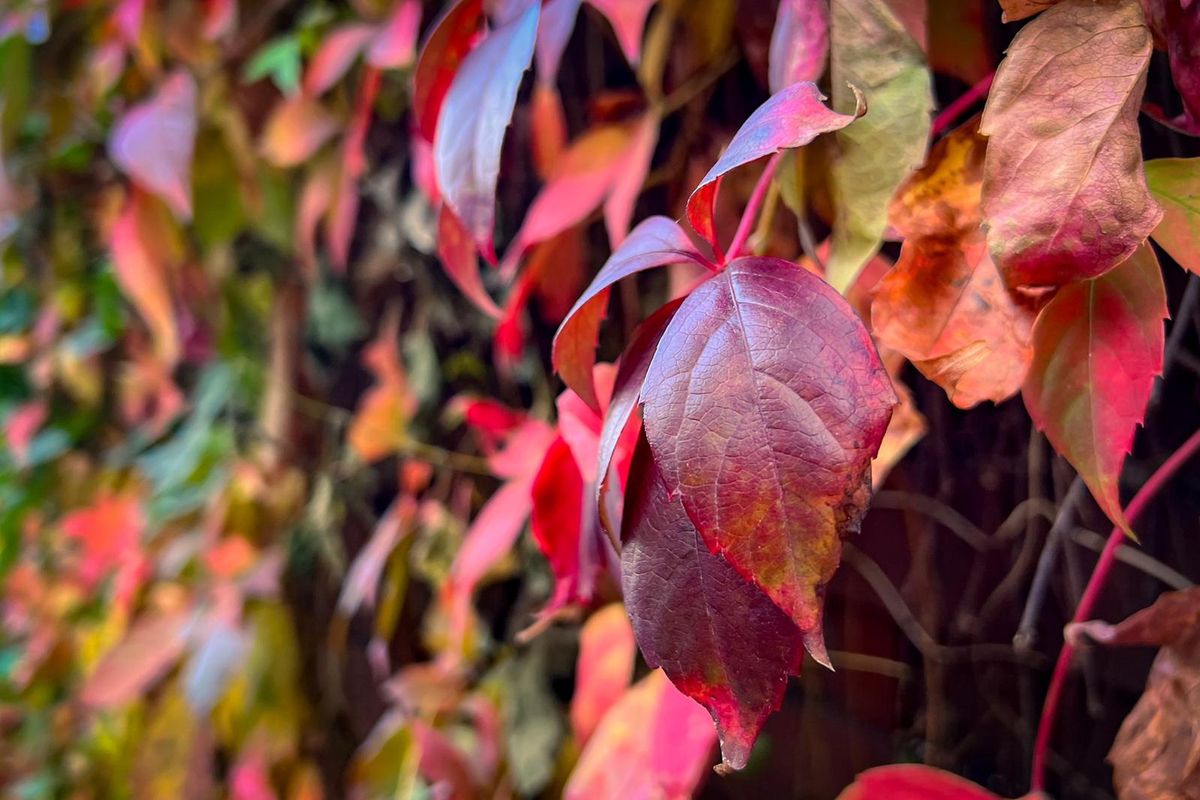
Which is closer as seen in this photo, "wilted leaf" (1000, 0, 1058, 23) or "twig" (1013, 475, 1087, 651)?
"wilted leaf" (1000, 0, 1058, 23)

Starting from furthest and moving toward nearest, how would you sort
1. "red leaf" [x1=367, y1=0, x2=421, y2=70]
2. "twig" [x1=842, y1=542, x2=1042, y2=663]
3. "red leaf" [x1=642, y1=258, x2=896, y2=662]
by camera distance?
"red leaf" [x1=367, y1=0, x2=421, y2=70] → "twig" [x1=842, y1=542, x2=1042, y2=663] → "red leaf" [x1=642, y1=258, x2=896, y2=662]

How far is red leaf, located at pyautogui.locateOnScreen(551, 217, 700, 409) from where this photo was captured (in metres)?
0.26

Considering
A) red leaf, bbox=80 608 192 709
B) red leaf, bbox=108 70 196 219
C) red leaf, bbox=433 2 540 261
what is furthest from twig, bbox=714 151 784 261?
red leaf, bbox=80 608 192 709

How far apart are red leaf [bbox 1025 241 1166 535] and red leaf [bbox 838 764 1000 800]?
13 centimetres

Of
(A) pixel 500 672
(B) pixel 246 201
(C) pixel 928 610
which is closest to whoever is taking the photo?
(C) pixel 928 610

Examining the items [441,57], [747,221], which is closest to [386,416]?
[441,57]

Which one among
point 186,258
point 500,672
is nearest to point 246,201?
point 186,258

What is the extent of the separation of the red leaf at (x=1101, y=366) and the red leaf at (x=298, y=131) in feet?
2.09

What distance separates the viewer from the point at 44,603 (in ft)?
3.43

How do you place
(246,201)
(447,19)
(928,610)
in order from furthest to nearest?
(246,201)
(928,610)
(447,19)

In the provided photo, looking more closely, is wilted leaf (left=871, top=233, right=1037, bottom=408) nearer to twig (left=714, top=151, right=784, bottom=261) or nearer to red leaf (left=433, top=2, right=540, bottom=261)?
twig (left=714, top=151, right=784, bottom=261)

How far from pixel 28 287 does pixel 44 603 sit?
0.40 m

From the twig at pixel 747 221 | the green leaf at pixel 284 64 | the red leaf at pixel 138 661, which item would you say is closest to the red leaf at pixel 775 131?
the twig at pixel 747 221

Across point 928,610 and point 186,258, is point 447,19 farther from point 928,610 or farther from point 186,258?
point 186,258
